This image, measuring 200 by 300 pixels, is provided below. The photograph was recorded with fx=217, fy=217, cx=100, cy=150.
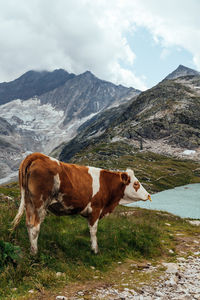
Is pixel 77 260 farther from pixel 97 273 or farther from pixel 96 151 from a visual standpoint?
pixel 96 151

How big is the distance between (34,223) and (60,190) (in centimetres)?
147

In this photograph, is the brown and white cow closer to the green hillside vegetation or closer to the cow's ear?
the cow's ear

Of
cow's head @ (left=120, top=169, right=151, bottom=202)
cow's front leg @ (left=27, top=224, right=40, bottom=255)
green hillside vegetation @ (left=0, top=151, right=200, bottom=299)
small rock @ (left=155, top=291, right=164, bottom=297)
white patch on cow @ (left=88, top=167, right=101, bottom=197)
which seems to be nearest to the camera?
small rock @ (left=155, top=291, right=164, bottom=297)

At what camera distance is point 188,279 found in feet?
24.1

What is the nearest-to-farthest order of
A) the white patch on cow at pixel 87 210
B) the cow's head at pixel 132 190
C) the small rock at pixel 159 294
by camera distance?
the small rock at pixel 159 294 → the white patch on cow at pixel 87 210 → the cow's head at pixel 132 190

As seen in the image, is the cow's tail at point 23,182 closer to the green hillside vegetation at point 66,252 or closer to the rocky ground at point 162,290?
the green hillside vegetation at point 66,252

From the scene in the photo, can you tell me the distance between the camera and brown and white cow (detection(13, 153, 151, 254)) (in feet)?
25.6

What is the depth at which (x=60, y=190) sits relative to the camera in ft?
26.9

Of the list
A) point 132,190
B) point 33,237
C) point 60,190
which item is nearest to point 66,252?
point 33,237

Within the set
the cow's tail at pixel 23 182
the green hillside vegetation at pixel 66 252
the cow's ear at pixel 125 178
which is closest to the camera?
the green hillside vegetation at pixel 66 252

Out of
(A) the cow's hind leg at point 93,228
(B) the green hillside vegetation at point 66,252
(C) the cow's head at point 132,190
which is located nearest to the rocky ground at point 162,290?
(B) the green hillside vegetation at point 66,252

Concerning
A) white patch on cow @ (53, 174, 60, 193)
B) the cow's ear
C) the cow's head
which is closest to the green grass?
the cow's head

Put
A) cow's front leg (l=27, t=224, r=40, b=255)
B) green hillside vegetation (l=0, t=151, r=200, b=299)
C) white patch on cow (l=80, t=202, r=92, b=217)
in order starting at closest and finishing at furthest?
green hillside vegetation (l=0, t=151, r=200, b=299), cow's front leg (l=27, t=224, r=40, b=255), white patch on cow (l=80, t=202, r=92, b=217)

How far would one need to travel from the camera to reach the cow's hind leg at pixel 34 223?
7773mm
